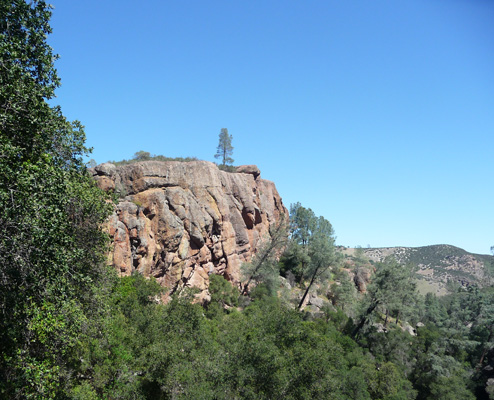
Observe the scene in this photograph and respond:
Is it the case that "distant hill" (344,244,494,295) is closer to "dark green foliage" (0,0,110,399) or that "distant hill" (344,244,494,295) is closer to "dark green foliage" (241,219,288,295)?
"dark green foliage" (241,219,288,295)

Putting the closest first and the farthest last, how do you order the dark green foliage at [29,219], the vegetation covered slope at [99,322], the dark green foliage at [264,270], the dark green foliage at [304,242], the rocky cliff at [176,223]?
the dark green foliage at [29,219] < the vegetation covered slope at [99,322] < the rocky cliff at [176,223] < the dark green foliage at [264,270] < the dark green foliage at [304,242]

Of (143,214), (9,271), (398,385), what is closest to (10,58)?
(9,271)

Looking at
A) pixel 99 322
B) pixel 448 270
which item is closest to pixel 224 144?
pixel 99 322

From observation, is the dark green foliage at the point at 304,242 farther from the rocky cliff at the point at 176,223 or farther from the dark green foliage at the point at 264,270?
the rocky cliff at the point at 176,223

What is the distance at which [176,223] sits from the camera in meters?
42.3

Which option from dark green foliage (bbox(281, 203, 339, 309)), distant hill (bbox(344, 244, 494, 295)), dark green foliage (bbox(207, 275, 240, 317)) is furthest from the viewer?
distant hill (bbox(344, 244, 494, 295))

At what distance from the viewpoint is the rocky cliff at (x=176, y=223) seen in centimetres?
3828

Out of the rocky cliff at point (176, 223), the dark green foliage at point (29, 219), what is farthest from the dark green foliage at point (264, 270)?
the dark green foliage at point (29, 219)

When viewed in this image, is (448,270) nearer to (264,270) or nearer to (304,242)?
(304,242)

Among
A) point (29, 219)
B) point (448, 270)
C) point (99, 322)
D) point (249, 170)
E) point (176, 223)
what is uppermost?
point (249, 170)

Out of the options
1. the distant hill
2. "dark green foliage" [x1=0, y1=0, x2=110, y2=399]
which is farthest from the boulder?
the distant hill

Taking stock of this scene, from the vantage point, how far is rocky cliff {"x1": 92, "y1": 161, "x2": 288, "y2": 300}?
38.3 m

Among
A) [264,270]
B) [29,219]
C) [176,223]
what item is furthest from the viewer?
[264,270]

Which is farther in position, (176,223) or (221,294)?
(221,294)
